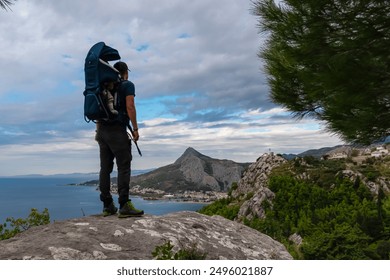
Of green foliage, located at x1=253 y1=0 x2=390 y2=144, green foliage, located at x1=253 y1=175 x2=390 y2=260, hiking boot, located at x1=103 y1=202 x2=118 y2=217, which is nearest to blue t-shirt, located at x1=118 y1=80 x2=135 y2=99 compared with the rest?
hiking boot, located at x1=103 y1=202 x2=118 y2=217

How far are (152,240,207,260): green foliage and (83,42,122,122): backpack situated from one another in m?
2.25

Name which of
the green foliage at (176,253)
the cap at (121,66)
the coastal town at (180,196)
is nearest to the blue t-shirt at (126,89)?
the cap at (121,66)

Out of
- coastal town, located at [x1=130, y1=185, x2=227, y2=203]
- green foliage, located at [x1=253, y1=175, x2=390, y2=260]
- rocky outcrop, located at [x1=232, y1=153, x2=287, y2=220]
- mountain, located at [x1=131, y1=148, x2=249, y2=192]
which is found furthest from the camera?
mountain, located at [x1=131, y1=148, x2=249, y2=192]

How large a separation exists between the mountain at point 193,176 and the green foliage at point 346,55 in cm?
8436

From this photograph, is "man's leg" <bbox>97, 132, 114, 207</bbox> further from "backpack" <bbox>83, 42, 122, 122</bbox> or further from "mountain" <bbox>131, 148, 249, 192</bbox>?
"mountain" <bbox>131, 148, 249, 192</bbox>

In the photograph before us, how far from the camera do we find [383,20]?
9.99m

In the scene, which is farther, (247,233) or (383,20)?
(383,20)

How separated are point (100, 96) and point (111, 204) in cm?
184

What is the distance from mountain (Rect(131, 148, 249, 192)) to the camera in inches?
3996

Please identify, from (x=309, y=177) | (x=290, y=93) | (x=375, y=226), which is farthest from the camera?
(x=309, y=177)

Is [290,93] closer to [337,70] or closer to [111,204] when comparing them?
[337,70]

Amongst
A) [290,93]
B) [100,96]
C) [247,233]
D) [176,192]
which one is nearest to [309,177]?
[290,93]

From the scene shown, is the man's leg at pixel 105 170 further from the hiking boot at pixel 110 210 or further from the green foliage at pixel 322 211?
the green foliage at pixel 322 211

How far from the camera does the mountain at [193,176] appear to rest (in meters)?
102
